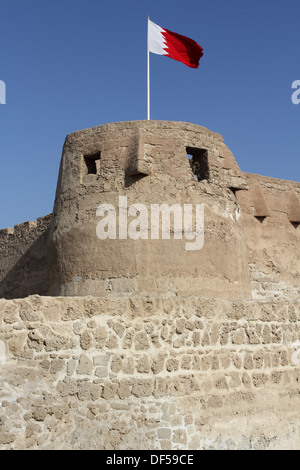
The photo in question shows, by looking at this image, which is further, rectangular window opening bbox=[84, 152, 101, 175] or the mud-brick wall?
the mud-brick wall

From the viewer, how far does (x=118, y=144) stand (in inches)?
381

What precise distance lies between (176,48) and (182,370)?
7.14 meters

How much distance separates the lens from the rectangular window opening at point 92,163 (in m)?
9.96

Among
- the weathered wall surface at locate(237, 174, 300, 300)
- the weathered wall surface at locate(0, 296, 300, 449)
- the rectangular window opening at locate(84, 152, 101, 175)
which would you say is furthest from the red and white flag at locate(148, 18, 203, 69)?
the weathered wall surface at locate(0, 296, 300, 449)

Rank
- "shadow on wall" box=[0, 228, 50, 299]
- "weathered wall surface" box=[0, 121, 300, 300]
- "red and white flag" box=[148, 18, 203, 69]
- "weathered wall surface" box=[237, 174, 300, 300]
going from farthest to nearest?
"shadow on wall" box=[0, 228, 50, 299]
"weathered wall surface" box=[237, 174, 300, 300]
"red and white flag" box=[148, 18, 203, 69]
"weathered wall surface" box=[0, 121, 300, 300]

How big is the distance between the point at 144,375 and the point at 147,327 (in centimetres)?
46

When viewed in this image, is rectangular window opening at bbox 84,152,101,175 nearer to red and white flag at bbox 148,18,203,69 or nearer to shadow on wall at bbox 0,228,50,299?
red and white flag at bbox 148,18,203,69

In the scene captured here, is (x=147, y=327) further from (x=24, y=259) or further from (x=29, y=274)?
(x=24, y=259)

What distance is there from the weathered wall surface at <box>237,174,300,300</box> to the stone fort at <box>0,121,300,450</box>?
2332mm

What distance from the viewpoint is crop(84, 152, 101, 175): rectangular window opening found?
32.7ft

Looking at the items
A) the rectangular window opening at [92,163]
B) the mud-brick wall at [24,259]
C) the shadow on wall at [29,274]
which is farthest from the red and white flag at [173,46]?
the shadow on wall at [29,274]
